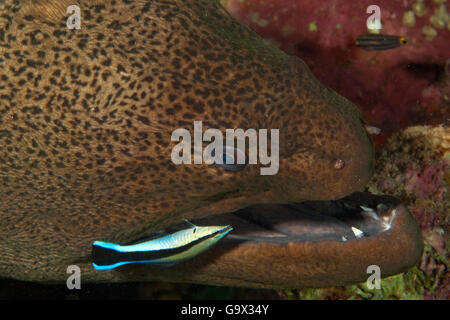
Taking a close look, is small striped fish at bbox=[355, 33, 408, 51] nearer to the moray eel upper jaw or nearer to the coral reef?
the coral reef

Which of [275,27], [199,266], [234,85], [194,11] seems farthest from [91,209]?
[275,27]

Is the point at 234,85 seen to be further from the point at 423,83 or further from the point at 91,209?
the point at 423,83

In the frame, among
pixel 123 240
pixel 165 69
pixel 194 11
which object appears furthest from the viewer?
pixel 123 240

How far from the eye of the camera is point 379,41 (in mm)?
2955

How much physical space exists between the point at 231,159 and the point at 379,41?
184 cm

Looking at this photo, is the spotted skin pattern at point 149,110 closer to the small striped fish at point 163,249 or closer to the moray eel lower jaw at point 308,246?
the small striped fish at point 163,249

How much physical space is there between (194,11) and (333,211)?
1.46 meters

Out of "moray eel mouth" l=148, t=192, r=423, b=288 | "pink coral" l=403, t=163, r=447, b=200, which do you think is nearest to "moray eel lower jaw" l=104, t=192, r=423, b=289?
"moray eel mouth" l=148, t=192, r=423, b=288

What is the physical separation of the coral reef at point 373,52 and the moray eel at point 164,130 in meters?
1.25

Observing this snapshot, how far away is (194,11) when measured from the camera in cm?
→ 201

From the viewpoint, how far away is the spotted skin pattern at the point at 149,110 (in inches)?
72.7

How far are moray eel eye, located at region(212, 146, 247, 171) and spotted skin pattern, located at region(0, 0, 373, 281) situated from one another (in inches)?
2.4

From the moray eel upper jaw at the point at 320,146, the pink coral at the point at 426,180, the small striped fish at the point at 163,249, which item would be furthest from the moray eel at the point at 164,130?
the pink coral at the point at 426,180

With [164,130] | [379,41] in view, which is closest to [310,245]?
[164,130]
